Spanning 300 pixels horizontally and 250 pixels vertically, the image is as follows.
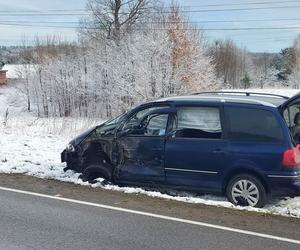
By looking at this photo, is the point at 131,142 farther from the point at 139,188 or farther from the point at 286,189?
the point at 286,189

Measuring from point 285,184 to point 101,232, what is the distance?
9.58 feet

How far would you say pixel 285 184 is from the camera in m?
7.59

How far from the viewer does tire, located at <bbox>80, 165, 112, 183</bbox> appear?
30.8ft

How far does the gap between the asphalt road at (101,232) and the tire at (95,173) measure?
1621 mm

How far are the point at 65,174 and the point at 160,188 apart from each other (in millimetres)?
2474

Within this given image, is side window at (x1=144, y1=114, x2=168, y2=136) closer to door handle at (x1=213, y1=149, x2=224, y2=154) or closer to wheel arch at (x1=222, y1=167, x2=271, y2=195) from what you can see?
door handle at (x1=213, y1=149, x2=224, y2=154)

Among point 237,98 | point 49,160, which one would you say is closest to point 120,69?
point 49,160

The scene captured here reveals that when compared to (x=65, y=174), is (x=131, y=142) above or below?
above

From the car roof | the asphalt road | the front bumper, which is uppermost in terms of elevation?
the car roof

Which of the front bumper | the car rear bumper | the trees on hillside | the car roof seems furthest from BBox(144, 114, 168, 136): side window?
the trees on hillside

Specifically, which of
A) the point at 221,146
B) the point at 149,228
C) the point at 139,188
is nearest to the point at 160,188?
the point at 139,188

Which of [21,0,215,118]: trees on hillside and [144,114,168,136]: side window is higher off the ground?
[21,0,215,118]: trees on hillside

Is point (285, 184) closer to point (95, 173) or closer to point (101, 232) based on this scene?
point (101, 232)

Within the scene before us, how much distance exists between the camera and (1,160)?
12352 millimetres
